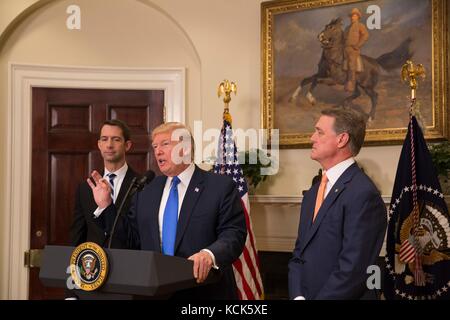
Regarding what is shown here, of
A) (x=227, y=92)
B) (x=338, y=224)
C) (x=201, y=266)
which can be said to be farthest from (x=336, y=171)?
(x=227, y=92)

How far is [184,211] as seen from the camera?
8.17ft

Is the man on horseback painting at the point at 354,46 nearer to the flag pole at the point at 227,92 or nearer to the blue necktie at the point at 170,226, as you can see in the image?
the flag pole at the point at 227,92

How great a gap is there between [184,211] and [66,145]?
10.1 ft

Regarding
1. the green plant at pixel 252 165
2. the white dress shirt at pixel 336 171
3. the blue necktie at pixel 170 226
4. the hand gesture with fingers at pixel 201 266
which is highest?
the green plant at pixel 252 165

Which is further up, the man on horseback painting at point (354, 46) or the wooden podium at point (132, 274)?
the man on horseback painting at point (354, 46)

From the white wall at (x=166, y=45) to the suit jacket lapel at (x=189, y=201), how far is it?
253 centimetres

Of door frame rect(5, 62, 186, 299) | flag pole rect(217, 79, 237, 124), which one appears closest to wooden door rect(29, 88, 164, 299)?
door frame rect(5, 62, 186, 299)

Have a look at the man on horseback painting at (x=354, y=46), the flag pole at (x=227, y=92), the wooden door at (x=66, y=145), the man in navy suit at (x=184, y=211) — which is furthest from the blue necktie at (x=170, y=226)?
the wooden door at (x=66, y=145)

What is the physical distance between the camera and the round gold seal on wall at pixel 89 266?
1.96 meters

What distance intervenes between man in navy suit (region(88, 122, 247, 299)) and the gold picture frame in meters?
2.42

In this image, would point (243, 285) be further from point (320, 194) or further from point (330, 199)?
point (330, 199)

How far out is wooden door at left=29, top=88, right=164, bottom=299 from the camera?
206 inches

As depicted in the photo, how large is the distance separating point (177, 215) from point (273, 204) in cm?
245
